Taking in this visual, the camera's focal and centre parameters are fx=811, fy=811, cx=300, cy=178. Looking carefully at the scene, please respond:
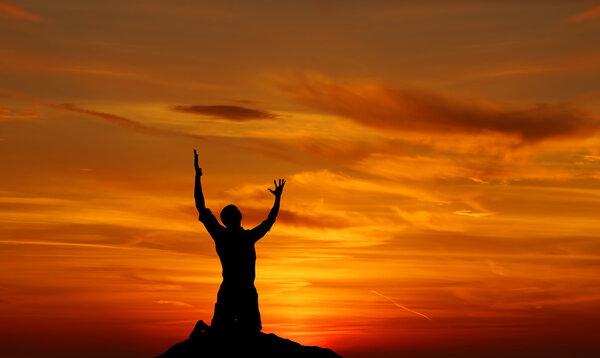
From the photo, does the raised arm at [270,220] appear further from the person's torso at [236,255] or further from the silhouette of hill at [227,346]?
the silhouette of hill at [227,346]

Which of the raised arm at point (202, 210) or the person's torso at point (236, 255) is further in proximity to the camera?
the person's torso at point (236, 255)

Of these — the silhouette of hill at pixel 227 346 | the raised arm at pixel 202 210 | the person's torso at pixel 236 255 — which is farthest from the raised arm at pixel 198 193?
the silhouette of hill at pixel 227 346

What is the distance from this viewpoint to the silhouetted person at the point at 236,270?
24.5 m

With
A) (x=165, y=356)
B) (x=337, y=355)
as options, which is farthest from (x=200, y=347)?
(x=337, y=355)

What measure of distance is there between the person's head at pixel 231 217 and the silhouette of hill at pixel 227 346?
123 inches

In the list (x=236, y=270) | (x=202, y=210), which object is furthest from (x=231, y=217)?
(x=236, y=270)

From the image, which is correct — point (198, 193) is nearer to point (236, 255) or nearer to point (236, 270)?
point (236, 255)

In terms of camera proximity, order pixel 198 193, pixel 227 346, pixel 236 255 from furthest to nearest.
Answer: pixel 236 255 < pixel 227 346 < pixel 198 193

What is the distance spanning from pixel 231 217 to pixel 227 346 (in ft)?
12.7

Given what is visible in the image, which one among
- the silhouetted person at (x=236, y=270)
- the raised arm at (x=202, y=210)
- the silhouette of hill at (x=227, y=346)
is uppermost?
the raised arm at (x=202, y=210)

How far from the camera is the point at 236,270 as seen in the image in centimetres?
2466

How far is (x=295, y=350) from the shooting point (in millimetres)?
25203

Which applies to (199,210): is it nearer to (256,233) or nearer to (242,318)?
(256,233)

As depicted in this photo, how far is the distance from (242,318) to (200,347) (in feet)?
4.98
